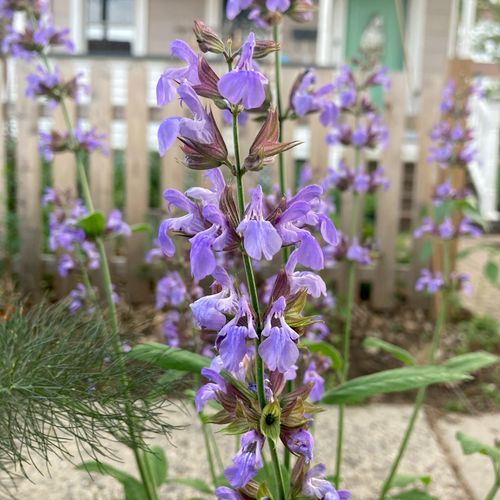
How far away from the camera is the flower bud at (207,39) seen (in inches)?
41.4

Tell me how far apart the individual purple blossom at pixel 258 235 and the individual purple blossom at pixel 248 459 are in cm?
31

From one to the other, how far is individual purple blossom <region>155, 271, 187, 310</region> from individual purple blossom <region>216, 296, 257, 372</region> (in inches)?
51.1

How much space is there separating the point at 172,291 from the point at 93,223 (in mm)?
553

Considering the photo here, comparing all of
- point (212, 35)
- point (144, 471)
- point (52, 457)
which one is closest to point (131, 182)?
point (52, 457)

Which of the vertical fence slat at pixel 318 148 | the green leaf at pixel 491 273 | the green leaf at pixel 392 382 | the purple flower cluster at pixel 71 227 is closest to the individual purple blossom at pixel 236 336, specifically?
the green leaf at pixel 392 382

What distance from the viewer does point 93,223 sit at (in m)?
2.19

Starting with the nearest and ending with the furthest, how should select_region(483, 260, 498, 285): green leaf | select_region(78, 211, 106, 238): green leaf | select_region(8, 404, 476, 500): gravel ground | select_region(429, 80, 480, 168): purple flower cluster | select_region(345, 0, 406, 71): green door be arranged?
select_region(78, 211, 106, 238): green leaf → select_region(8, 404, 476, 500): gravel ground → select_region(429, 80, 480, 168): purple flower cluster → select_region(483, 260, 498, 285): green leaf → select_region(345, 0, 406, 71): green door

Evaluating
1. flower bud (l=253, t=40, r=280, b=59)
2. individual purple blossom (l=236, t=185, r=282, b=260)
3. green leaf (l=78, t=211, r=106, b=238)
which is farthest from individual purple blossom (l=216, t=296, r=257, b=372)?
green leaf (l=78, t=211, r=106, b=238)

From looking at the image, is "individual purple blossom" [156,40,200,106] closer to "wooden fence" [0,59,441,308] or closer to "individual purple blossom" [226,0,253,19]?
"individual purple blossom" [226,0,253,19]

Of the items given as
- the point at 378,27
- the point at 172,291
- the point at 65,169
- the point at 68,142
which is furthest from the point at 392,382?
the point at 378,27

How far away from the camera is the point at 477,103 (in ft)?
36.7

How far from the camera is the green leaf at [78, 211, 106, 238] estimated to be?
2.16 metres

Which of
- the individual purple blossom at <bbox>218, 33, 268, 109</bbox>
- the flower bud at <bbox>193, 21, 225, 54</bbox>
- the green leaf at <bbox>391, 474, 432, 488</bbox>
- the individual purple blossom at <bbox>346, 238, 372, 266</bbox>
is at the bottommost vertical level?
the green leaf at <bbox>391, 474, 432, 488</bbox>

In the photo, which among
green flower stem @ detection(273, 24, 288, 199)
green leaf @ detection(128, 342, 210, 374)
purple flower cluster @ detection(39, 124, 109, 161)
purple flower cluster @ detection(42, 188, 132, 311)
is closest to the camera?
green leaf @ detection(128, 342, 210, 374)
